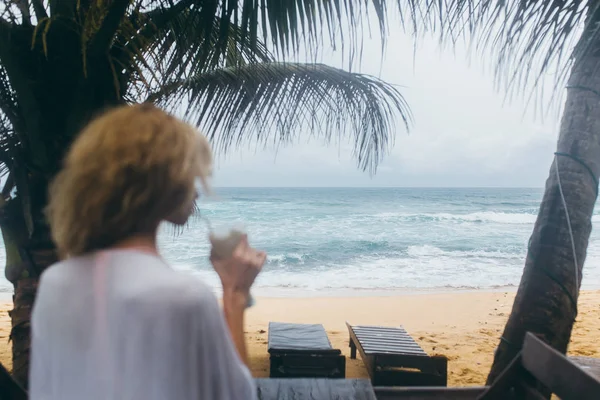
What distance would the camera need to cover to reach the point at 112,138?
88 centimetres

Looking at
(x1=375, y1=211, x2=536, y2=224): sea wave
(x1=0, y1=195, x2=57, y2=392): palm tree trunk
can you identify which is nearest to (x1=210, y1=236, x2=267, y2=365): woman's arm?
(x1=0, y1=195, x2=57, y2=392): palm tree trunk

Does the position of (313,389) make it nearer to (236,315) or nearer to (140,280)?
(236,315)

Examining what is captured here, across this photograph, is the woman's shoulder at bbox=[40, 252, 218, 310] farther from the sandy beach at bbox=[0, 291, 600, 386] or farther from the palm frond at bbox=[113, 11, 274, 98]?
the sandy beach at bbox=[0, 291, 600, 386]

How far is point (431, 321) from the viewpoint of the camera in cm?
→ 866

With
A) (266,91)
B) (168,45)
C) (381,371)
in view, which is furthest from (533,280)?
(168,45)

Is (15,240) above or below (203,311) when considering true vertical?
below

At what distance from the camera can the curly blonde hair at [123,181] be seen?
0.86 meters

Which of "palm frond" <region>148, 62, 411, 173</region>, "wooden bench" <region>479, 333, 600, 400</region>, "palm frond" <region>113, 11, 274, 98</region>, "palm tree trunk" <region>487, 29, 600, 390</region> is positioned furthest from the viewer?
"palm frond" <region>148, 62, 411, 173</region>

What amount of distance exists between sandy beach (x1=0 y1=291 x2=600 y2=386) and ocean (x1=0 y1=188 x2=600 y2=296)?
1.36m

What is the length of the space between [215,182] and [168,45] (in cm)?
250

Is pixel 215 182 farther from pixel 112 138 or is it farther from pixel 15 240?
pixel 15 240

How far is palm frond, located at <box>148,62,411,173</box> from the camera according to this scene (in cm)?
401

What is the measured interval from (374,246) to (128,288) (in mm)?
21790

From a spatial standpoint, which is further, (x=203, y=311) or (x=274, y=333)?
(x=274, y=333)
